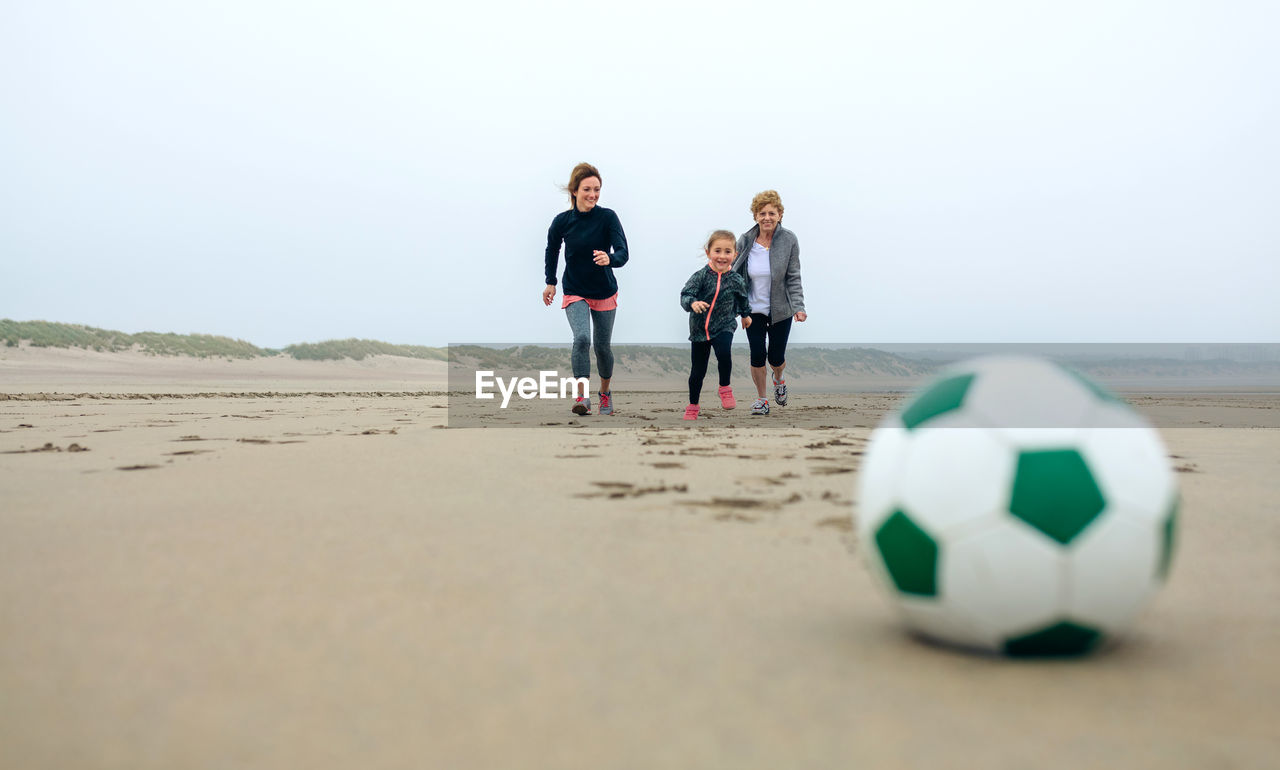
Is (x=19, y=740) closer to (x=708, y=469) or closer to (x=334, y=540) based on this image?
(x=334, y=540)

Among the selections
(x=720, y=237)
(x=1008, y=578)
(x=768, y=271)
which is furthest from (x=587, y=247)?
(x=1008, y=578)

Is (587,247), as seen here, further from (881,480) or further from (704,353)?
(881,480)

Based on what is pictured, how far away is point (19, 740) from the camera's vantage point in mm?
1157

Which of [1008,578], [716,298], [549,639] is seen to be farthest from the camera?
[716,298]

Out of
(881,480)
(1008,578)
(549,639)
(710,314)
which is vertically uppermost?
(710,314)

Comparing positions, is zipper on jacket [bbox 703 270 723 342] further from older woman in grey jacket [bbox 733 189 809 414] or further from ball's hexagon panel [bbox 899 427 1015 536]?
ball's hexagon panel [bbox 899 427 1015 536]

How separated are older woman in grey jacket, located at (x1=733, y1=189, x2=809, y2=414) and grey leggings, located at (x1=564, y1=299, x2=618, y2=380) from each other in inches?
45.1

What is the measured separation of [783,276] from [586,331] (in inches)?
64.8

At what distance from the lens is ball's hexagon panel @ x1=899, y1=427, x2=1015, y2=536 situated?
4.60ft

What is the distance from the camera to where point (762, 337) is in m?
7.13

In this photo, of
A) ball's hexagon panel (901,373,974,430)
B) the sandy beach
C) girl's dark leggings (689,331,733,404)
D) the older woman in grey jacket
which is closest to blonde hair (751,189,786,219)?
the older woman in grey jacket

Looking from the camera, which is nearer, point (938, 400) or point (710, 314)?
point (938, 400)

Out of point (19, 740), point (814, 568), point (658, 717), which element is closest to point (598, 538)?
point (814, 568)

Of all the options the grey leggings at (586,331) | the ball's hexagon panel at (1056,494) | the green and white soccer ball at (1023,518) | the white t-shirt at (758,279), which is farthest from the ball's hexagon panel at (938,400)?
A: the white t-shirt at (758,279)
